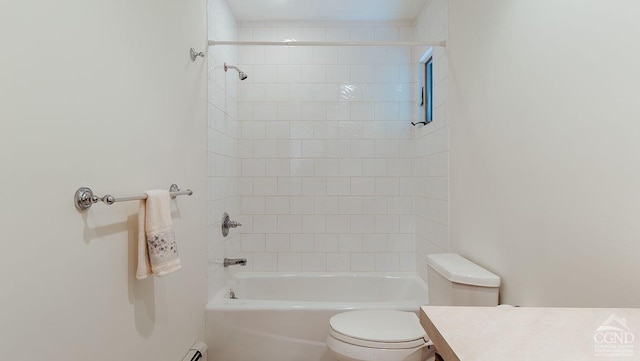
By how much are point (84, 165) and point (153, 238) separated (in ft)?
1.15

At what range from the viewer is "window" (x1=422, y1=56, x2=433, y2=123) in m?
2.55

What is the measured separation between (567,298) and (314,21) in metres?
2.59

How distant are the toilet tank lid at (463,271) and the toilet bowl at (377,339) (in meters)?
0.31

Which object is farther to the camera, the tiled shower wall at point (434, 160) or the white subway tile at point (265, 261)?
the white subway tile at point (265, 261)

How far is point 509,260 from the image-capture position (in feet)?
4.55

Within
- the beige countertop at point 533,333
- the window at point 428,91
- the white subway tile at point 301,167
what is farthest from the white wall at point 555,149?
the white subway tile at point 301,167

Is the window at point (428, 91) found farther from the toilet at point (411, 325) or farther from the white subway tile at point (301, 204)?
the toilet at point (411, 325)

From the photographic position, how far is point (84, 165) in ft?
3.24

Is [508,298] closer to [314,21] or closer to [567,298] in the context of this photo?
[567,298]

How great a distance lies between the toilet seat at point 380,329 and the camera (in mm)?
1501

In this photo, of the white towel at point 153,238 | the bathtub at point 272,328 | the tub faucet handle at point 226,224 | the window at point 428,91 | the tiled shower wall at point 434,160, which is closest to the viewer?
the white towel at point 153,238

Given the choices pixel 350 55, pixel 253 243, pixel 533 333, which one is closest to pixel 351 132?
pixel 350 55

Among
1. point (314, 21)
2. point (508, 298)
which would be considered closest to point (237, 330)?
point (508, 298)

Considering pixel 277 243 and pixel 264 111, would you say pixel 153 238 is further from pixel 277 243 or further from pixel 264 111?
pixel 264 111
